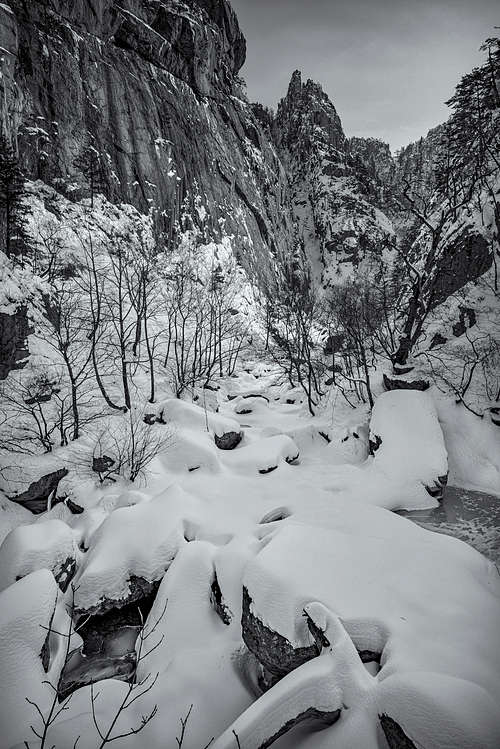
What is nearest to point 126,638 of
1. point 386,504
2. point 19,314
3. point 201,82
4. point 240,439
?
point 386,504

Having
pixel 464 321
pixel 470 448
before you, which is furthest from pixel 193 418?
pixel 464 321

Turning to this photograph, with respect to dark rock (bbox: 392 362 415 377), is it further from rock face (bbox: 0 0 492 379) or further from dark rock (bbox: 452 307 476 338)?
rock face (bbox: 0 0 492 379)

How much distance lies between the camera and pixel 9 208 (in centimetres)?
1830

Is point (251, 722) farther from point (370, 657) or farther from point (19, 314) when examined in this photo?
point (19, 314)

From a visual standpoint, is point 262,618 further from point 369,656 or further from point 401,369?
point 401,369

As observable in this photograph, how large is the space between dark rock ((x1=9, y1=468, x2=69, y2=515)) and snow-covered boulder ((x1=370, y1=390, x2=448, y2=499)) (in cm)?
1049

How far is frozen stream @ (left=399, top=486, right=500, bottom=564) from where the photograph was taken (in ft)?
23.7

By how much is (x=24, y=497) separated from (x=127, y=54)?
46.3 meters

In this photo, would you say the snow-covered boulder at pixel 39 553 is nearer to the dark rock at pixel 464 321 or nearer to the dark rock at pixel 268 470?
the dark rock at pixel 268 470

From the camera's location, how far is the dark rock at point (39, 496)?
9.12 m

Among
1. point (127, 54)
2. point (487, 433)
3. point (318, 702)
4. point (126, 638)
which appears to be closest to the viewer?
point (318, 702)

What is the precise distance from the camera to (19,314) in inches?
504

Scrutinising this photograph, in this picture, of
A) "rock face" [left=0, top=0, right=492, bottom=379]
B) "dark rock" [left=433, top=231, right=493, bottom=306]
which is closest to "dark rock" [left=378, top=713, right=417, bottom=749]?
"rock face" [left=0, top=0, right=492, bottom=379]

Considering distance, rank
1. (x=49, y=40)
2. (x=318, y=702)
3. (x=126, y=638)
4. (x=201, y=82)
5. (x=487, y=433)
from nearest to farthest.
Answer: (x=318, y=702) → (x=126, y=638) → (x=487, y=433) → (x=49, y=40) → (x=201, y=82)
